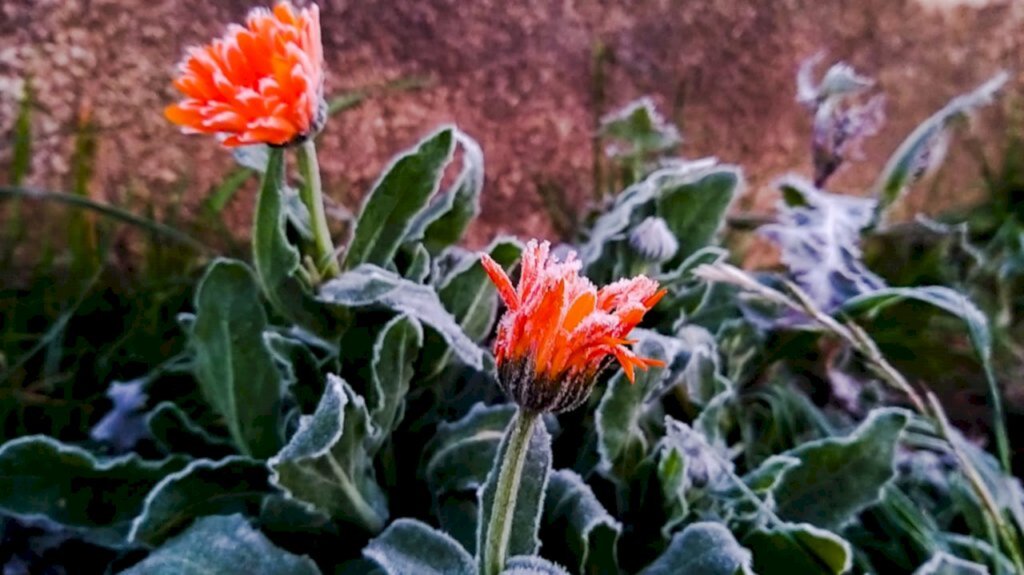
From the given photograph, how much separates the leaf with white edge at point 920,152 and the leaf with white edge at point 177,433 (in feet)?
2.77

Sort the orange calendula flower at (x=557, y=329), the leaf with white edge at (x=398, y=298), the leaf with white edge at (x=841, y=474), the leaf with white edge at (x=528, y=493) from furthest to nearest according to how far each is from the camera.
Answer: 1. the leaf with white edge at (x=841, y=474)
2. the leaf with white edge at (x=398, y=298)
3. the leaf with white edge at (x=528, y=493)
4. the orange calendula flower at (x=557, y=329)

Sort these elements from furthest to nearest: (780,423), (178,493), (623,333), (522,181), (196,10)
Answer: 1. (522,181)
2. (196,10)
3. (780,423)
4. (178,493)
5. (623,333)

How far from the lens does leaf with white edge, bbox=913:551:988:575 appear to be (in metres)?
0.86

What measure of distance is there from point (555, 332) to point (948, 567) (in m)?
0.52

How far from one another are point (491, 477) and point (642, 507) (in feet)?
0.86

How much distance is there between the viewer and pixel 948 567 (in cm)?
88

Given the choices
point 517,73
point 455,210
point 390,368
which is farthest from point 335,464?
point 517,73

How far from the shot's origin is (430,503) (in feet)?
3.09

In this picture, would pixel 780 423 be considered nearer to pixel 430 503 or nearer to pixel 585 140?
pixel 430 503

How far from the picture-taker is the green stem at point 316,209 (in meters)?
0.79

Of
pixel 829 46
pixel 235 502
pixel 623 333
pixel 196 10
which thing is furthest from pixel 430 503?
pixel 829 46

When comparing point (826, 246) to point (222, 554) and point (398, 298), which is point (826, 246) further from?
point (222, 554)

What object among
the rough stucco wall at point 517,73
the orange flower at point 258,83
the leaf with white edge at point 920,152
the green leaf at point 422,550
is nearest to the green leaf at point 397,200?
the orange flower at point 258,83

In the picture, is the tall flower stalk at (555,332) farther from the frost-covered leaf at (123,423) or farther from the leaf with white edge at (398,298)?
the frost-covered leaf at (123,423)
